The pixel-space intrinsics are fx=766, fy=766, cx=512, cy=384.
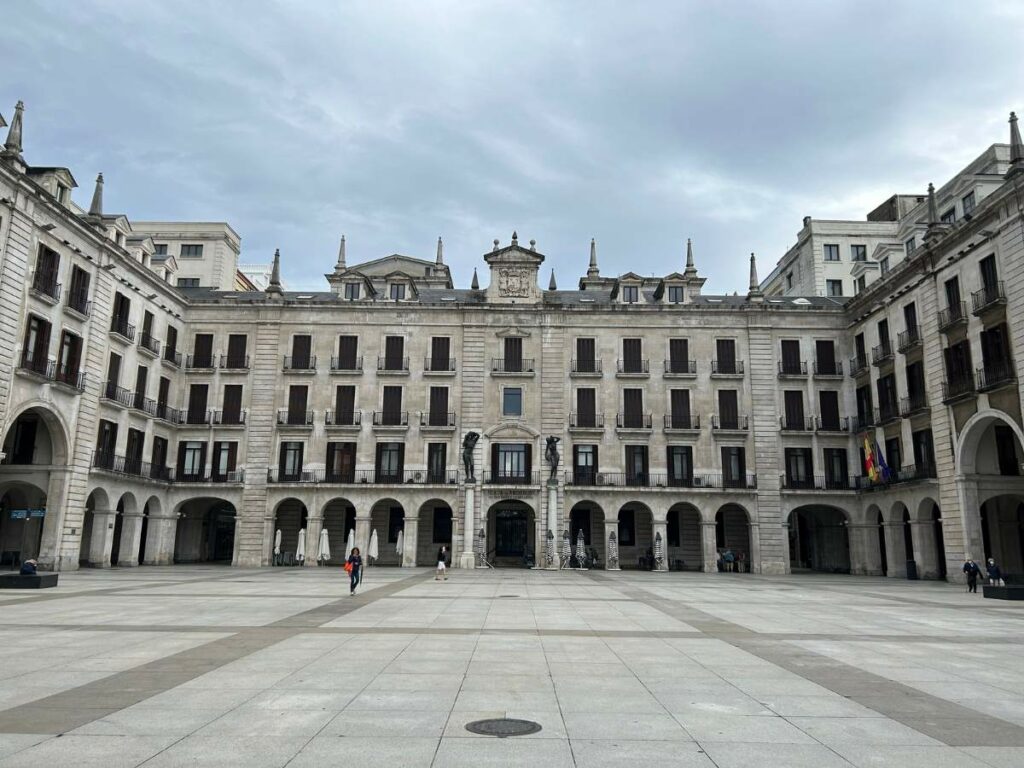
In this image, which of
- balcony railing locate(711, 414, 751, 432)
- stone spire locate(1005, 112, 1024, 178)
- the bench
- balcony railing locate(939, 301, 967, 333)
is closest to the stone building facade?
balcony railing locate(711, 414, 751, 432)

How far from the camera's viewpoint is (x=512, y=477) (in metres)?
Answer: 48.6

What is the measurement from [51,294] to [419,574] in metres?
22.4

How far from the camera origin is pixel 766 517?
47.7 meters

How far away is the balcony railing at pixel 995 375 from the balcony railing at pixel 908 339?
6.08 m

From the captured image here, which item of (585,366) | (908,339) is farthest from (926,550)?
(585,366)

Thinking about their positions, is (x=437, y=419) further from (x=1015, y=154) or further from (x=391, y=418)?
(x=1015, y=154)

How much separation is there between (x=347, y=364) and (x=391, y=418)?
4781 millimetres

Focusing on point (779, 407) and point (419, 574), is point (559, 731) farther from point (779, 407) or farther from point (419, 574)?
point (779, 407)

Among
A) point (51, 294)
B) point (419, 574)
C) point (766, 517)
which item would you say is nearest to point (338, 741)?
point (419, 574)

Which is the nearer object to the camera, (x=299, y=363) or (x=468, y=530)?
(x=468, y=530)

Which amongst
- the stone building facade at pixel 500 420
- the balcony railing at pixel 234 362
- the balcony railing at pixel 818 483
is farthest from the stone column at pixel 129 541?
the balcony railing at pixel 818 483

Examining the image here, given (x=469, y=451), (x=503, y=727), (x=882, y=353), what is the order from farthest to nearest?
(x=469, y=451) → (x=882, y=353) → (x=503, y=727)

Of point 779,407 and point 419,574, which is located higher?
point 779,407

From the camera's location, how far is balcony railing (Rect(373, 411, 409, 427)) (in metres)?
49.5
